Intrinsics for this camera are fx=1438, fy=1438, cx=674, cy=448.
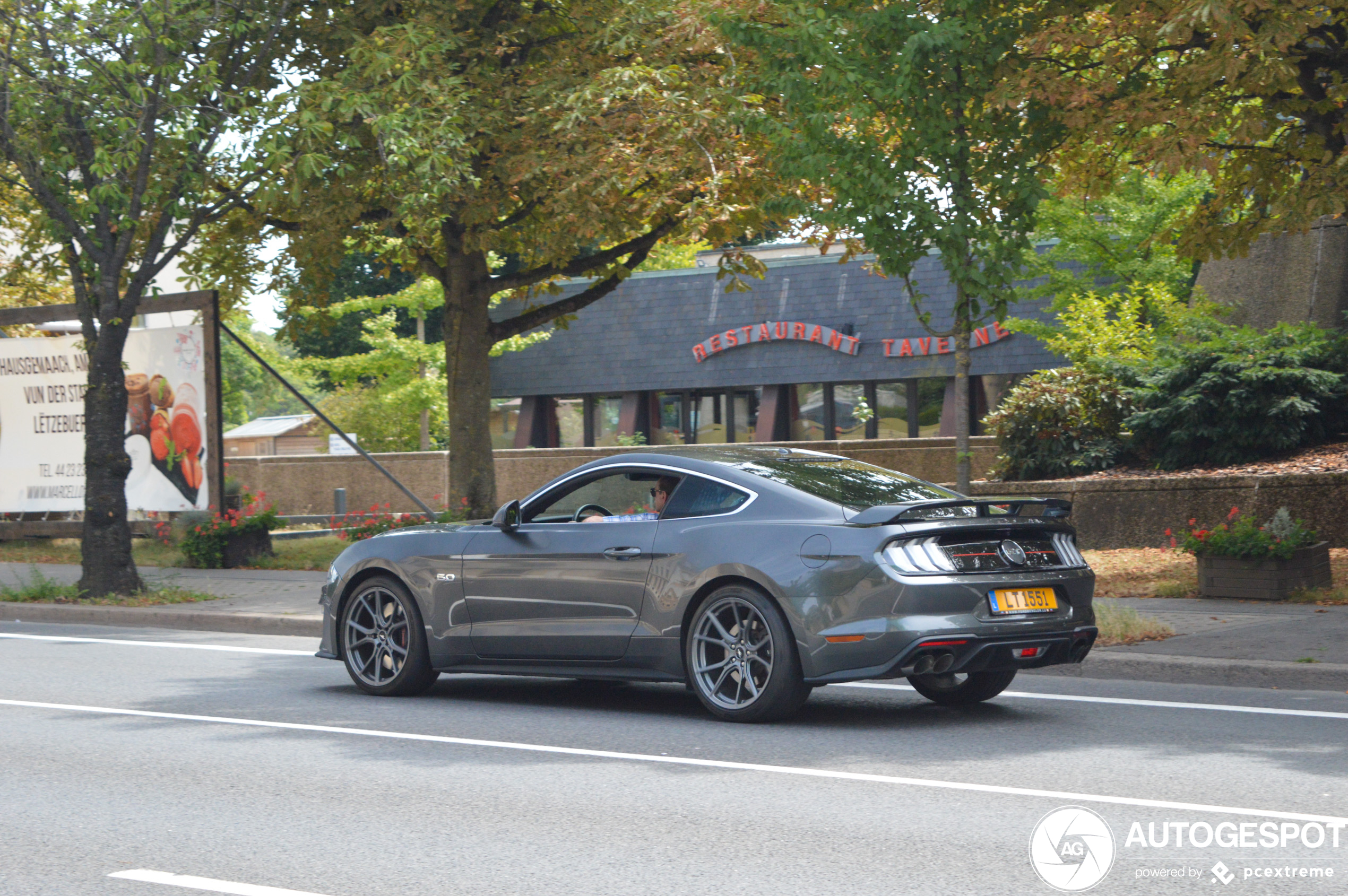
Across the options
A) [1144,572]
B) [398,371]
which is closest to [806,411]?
[398,371]

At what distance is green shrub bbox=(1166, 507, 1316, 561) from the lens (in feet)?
41.0

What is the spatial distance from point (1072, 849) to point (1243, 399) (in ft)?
42.9

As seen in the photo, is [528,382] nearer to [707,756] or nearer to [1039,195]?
[1039,195]

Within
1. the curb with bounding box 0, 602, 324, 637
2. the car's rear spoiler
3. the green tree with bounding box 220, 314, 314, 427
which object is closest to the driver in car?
the car's rear spoiler

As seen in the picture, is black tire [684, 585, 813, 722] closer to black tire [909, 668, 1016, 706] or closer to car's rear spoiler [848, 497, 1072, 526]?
car's rear spoiler [848, 497, 1072, 526]

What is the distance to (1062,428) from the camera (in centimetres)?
1862

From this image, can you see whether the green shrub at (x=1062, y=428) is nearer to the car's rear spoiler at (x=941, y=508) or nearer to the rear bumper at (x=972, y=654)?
the car's rear spoiler at (x=941, y=508)

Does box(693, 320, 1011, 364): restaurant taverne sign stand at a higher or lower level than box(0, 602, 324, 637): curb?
higher

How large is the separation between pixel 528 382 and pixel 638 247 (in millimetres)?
17388

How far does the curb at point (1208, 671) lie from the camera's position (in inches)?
355

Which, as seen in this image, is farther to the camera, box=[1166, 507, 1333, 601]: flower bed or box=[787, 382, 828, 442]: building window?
box=[787, 382, 828, 442]: building window

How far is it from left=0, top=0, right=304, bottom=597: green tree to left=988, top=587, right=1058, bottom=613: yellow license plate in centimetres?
1094

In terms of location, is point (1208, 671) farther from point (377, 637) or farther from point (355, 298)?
point (355, 298)

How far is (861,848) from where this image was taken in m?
5.44
